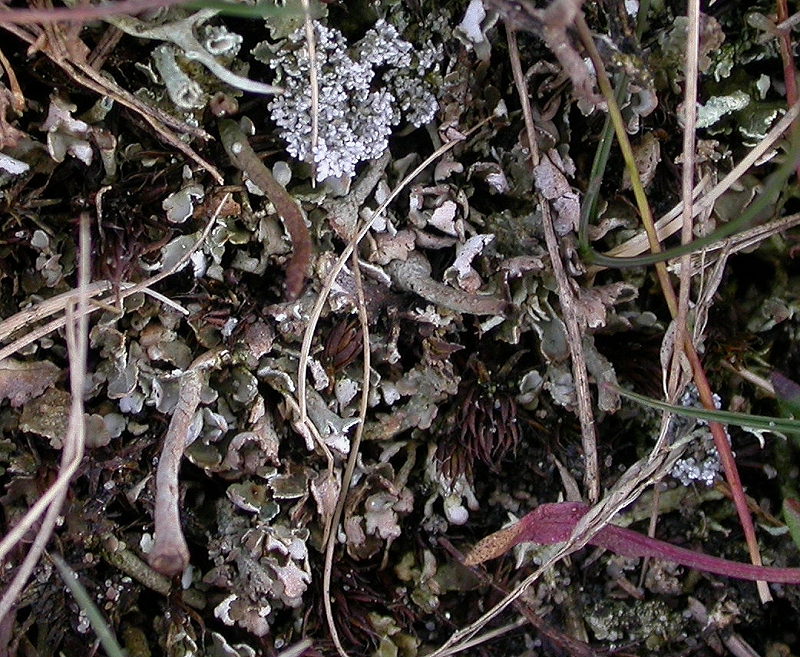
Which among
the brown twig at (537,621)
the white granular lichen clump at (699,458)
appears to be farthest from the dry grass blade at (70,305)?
the white granular lichen clump at (699,458)

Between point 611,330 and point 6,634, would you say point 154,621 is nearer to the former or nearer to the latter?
point 6,634

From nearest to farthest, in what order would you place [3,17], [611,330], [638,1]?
[3,17] → [638,1] → [611,330]

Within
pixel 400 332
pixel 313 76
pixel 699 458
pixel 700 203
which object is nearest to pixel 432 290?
pixel 400 332

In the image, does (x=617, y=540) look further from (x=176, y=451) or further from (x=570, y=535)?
(x=176, y=451)

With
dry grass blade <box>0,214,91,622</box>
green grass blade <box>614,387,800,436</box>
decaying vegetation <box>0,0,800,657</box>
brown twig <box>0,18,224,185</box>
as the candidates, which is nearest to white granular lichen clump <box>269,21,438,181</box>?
decaying vegetation <box>0,0,800,657</box>

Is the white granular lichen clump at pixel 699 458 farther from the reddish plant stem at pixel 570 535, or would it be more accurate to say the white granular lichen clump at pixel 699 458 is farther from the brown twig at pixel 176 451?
the brown twig at pixel 176 451

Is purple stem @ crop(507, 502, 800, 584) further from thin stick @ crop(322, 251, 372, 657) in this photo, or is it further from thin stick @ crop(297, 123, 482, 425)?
thin stick @ crop(297, 123, 482, 425)

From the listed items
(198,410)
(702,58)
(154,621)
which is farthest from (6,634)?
(702,58)

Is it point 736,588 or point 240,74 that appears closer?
point 240,74
